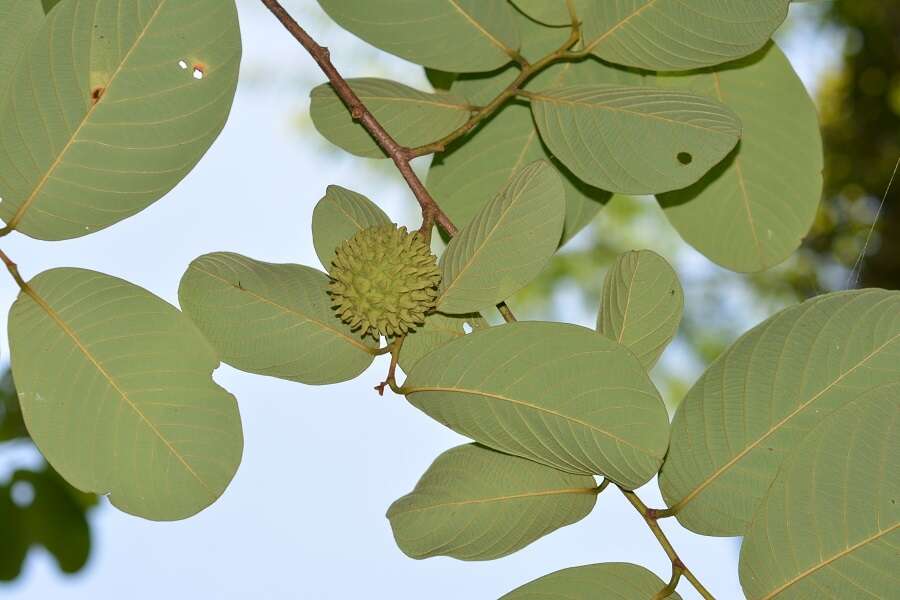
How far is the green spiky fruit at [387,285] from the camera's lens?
1098 mm

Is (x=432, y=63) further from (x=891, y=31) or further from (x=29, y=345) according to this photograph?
(x=891, y=31)

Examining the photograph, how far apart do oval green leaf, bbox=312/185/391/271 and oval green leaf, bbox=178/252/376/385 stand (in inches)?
Answer: 2.2

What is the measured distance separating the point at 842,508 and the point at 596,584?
0.92ft

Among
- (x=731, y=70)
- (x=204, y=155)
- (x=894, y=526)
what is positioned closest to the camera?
(x=894, y=526)

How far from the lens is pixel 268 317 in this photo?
1.10 metres

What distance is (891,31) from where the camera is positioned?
514cm

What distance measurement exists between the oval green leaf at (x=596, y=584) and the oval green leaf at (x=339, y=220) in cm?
46

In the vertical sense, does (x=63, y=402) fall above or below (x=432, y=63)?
below

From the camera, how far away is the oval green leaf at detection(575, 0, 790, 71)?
1.14 m

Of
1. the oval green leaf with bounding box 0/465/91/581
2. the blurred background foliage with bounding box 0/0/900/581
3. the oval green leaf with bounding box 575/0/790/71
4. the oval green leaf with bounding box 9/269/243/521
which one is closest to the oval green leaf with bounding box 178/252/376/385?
the oval green leaf with bounding box 9/269/243/521

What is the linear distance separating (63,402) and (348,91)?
54cm

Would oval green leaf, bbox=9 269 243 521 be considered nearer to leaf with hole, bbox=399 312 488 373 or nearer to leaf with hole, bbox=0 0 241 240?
leaf with hole, bbox=0 0 241 240

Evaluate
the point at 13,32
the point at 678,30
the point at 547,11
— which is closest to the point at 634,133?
the point at 678,30

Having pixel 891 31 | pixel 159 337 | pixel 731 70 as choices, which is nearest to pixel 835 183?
pixel 891 31
